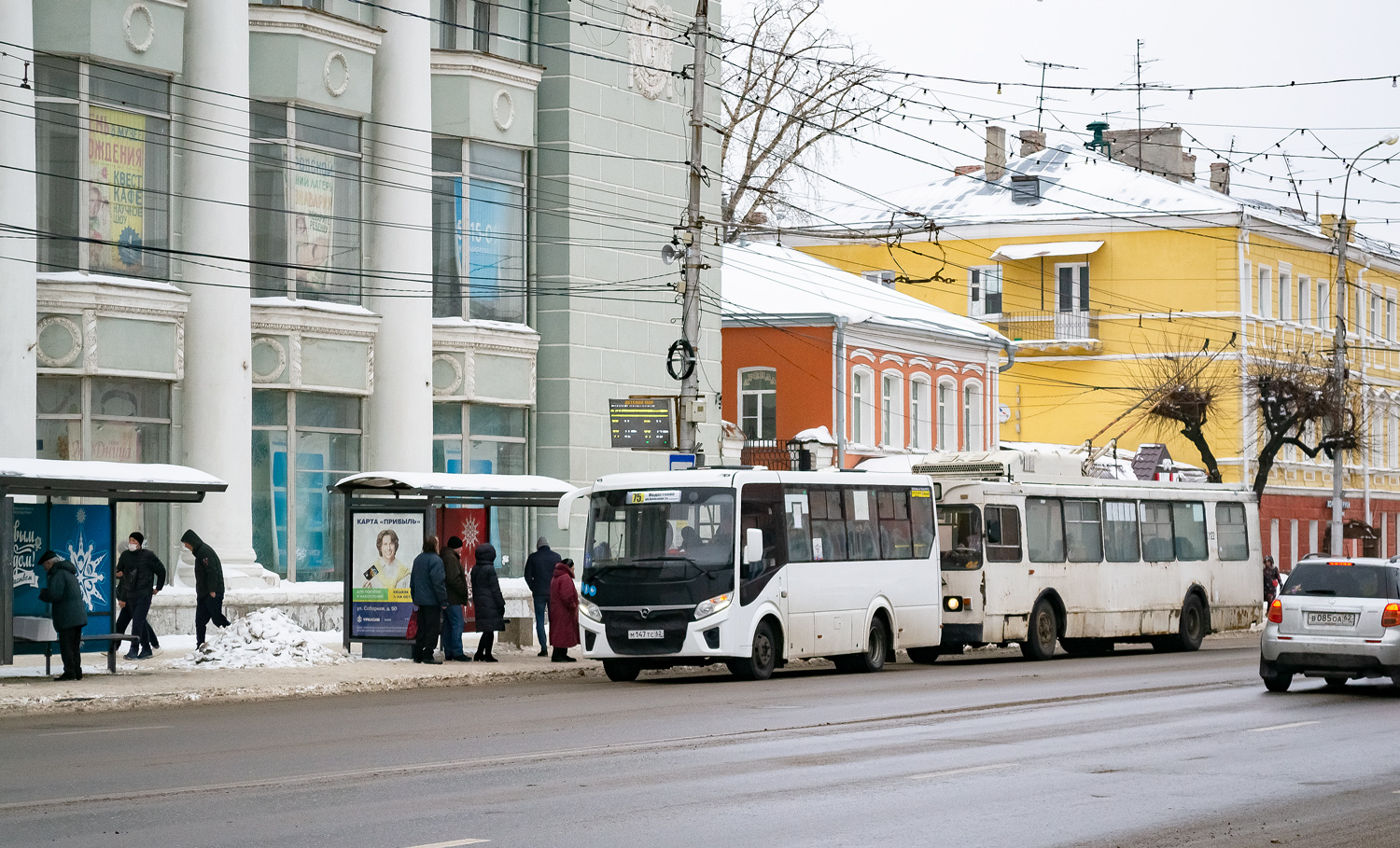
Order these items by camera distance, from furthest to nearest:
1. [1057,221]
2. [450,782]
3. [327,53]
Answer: [1057,221] < [327,53] < [450,782]

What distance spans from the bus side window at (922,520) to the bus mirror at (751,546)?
433 cm

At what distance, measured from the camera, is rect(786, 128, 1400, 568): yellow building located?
6391 centimetres

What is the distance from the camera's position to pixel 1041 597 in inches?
1213

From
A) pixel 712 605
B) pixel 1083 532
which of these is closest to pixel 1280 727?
pixel 712 605

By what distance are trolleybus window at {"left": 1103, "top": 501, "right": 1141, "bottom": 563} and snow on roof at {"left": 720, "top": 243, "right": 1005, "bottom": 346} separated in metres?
16.9

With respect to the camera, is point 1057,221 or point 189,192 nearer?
point 189,192

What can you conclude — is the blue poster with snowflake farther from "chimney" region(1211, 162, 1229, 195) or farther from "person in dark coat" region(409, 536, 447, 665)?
"chimney" region(1211, 162, 1229, 195)

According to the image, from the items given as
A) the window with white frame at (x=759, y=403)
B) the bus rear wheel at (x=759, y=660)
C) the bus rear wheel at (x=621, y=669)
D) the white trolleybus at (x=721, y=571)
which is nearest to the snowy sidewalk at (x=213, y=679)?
the bus rear wheel at (x=621, y=669)

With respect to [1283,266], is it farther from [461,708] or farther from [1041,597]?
[461,708]

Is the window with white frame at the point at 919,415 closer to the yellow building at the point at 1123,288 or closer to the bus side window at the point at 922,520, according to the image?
the yellow building at the point at 1123,288

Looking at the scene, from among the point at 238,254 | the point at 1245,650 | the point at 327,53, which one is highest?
the point at 327,53

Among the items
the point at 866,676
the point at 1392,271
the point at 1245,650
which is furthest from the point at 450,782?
the point at 1392,271

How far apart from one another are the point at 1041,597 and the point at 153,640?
1372cm

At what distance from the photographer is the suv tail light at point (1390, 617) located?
21438mm
